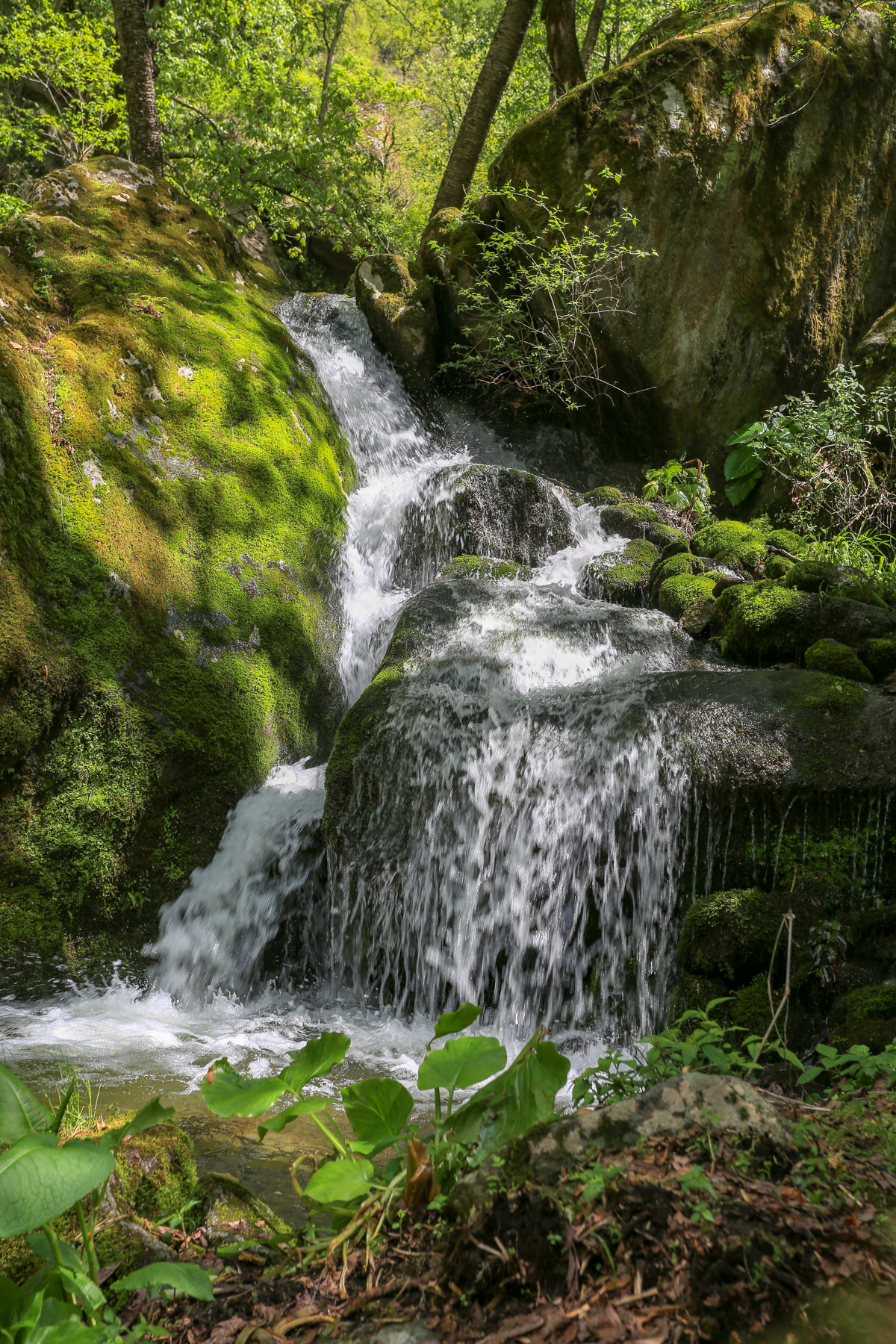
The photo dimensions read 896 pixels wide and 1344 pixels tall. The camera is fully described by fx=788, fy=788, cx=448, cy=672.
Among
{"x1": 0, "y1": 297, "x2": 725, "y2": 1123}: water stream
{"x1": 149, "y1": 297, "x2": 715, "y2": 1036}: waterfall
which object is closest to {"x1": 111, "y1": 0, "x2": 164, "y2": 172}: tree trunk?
{"x1": 149, "y1": 297, "x2": 715, "y2": 1036}: waterfall

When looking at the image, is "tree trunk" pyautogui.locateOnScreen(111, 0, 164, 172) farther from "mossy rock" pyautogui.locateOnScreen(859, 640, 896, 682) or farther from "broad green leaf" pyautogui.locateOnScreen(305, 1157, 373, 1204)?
"broad green leaf" pyautogui.locateOnScreen(305, 1157, 373, 1204)

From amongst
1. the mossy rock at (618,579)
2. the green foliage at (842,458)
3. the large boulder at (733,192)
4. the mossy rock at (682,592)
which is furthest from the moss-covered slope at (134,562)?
the green foliage at (842,458)

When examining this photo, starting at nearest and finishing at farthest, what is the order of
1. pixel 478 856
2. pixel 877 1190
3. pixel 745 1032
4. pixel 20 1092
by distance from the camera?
1. pixel 877 1190
2. pixel 20 1092
3. pixel 745 1032
4. pixel 478 856

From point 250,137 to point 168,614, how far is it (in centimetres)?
940

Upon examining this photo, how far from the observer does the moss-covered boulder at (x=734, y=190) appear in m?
9.37

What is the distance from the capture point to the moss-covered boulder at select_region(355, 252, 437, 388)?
10797mm

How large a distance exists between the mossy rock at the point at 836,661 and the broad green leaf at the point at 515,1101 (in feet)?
12.8

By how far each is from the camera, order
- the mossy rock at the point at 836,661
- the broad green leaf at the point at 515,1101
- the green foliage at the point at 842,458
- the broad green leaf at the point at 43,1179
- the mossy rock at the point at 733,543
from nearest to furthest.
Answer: the broad green leaf at the point at 43,1179
the broad green leaf at the point at 515,1101
the mossy rock at the point at 836,661
the mossy rock at the point at 733,543
the green foliage at the point at 842,458

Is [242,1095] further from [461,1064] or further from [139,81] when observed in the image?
[139,81]

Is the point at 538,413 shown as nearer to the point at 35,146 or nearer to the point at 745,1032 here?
the point at 35,146

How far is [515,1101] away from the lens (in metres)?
1.73

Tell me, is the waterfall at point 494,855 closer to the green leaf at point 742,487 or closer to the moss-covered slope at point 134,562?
the moss-covered slope at point 134,562

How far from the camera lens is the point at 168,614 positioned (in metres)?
5.81

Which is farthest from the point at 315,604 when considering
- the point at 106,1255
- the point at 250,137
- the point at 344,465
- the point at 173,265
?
the point at 250,137
